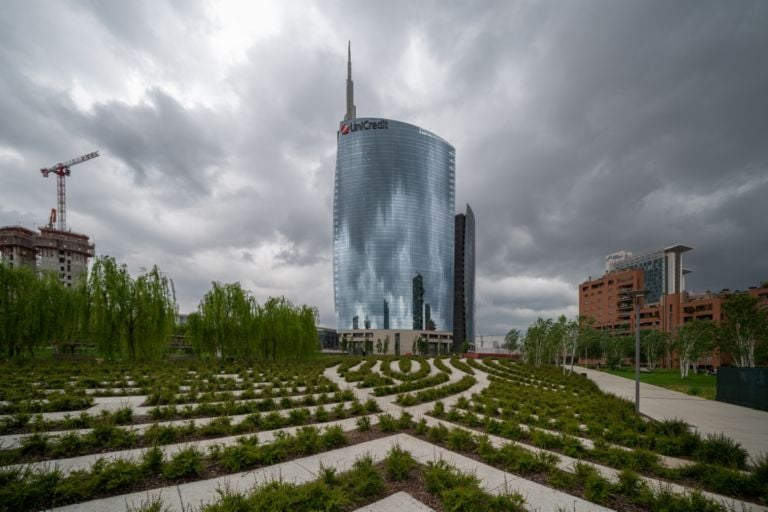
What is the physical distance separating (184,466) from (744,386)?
82.4ft

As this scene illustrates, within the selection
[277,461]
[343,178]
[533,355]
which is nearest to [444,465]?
[277,461]

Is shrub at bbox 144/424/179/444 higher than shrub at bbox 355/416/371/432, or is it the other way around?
shrub at bbox 144/424/179/444

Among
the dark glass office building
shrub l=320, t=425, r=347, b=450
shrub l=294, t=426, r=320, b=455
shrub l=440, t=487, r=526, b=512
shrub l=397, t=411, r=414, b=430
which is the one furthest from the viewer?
the dark glass office building

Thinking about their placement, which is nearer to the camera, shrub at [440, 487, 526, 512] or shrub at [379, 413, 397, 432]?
shrub at [440, 487, 526, 512]

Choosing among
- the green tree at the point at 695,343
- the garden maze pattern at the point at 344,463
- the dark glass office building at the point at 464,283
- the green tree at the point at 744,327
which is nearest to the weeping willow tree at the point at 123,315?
the garden maze pattern at the point at 344,463

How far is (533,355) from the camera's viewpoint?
2074 inches

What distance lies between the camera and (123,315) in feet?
78.5

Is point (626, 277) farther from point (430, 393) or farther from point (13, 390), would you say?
point (13, 390)

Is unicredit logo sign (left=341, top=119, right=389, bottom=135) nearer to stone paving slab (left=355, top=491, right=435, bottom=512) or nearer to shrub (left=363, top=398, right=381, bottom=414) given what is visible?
shrub (left=363, top=398, right=381, bottom=414)

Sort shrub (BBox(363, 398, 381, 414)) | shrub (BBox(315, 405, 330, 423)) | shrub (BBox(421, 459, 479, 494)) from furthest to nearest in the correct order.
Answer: shrub (BBox(363, 398, 381, 414)) < shrub (BBox(315, 405, 330, 423)) < shrub (BBox(421, 459, 479, 494))

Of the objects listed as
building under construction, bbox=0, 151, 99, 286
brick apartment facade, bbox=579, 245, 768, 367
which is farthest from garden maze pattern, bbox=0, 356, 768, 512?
building under construction, bbox=0, 151, 99, 286

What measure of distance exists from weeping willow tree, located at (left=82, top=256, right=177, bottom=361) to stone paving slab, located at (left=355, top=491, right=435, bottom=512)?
26424 millimetres

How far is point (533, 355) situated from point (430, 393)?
149ft

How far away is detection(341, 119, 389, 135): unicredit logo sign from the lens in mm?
133125
